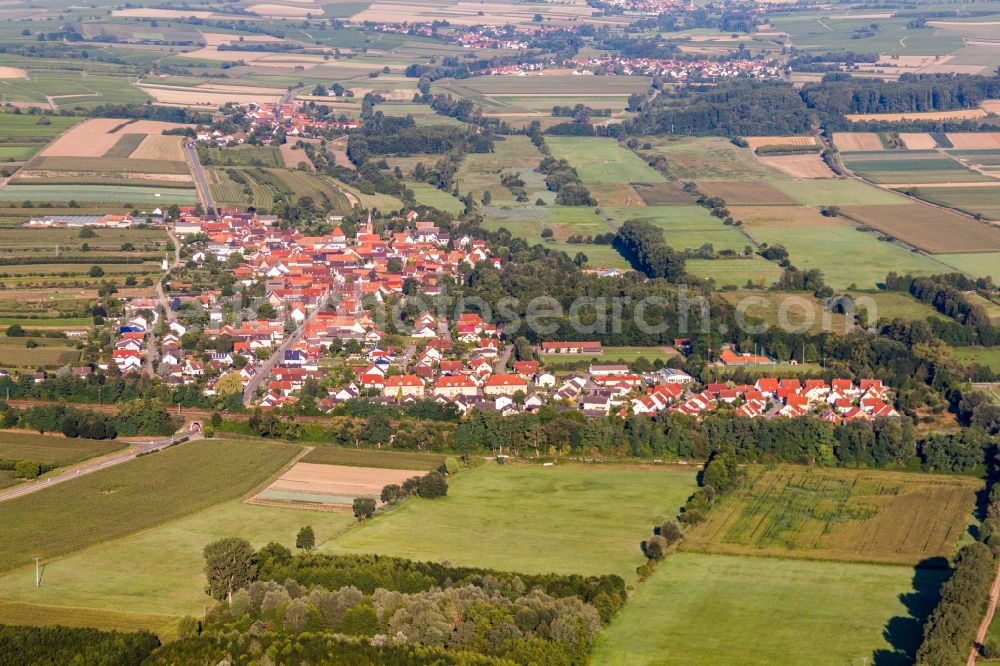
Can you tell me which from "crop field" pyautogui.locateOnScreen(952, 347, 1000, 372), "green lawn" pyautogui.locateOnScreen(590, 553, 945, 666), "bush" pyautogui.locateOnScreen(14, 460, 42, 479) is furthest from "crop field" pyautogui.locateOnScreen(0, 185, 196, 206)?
"green lawn" pyautogui.locateOnScreen(590, 553, 945, 666)

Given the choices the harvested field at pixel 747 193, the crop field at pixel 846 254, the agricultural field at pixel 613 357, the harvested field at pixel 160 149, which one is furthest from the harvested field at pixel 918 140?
the agricultural field at pixel 613 357

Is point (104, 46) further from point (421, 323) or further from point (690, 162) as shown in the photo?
point (421, 323)

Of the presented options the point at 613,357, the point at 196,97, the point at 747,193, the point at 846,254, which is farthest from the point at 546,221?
the point at 196,97

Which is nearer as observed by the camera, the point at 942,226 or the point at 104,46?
the point at 942,226

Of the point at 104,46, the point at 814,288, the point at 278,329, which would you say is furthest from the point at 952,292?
the point at 104,46

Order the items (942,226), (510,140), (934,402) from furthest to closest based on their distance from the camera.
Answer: (510,140) < (942,226) < (934,402)

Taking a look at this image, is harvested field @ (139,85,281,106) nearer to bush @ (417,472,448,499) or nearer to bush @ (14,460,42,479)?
bush @ (14,460,42,479)

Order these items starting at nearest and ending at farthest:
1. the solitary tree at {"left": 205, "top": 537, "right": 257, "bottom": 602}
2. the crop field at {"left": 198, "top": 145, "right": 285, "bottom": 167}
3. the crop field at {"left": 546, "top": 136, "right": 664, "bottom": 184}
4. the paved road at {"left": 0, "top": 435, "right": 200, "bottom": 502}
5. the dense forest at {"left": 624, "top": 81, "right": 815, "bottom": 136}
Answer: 1. the solitary tree at {"left": 205, "top": 537, "right": 257, "bottom": 602}
2. the paved road at {"left": 0, "top": 435, "right": 200, "bottom": 502}
3. the crop field at {"left": 546, "top": 136, "right": 664, "bottom": 184}
4. the crop field at {"left": 198, "top": 145, "right": 285, "bottom": 167}
5. the dense forest at {"left": 624, "top": 81, "right": 815, "bottom": 136}
